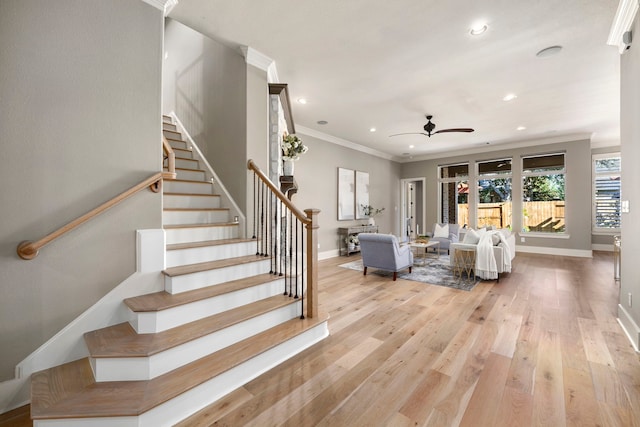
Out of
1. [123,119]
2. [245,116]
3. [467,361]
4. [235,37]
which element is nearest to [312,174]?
[245,116]

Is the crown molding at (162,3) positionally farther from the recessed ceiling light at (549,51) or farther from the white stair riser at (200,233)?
the recessed ceiling light at (549,51)

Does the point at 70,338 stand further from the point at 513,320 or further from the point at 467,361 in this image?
the point at 513,320

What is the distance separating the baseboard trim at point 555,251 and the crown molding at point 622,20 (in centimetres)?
601

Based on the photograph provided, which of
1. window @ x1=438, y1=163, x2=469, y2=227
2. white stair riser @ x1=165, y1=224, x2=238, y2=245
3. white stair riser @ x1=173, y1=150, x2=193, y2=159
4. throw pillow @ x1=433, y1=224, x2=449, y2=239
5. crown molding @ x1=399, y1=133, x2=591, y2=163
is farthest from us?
window @ x1=438, y1=163, x2=469, y2=227

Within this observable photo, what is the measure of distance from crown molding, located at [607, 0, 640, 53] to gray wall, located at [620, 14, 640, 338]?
100 mm

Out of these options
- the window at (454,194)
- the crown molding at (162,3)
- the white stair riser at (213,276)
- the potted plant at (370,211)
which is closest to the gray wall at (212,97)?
the white stair riser at (213,276)

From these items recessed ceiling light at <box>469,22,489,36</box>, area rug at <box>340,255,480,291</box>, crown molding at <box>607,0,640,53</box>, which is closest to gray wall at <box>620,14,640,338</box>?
crown molding at <box>607,0,640,53</box>

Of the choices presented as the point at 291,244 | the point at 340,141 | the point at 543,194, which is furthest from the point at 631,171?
the point at 543,194

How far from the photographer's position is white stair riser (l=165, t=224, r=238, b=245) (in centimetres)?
279

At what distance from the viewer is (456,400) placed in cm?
175

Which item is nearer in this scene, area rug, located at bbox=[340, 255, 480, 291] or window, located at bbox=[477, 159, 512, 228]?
area rug, located at bbox=[340, 255, 480, 291]

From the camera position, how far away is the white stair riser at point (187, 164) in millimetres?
3854

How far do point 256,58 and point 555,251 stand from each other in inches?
342

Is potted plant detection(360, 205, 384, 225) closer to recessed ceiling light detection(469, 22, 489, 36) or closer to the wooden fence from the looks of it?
the wooden fence
